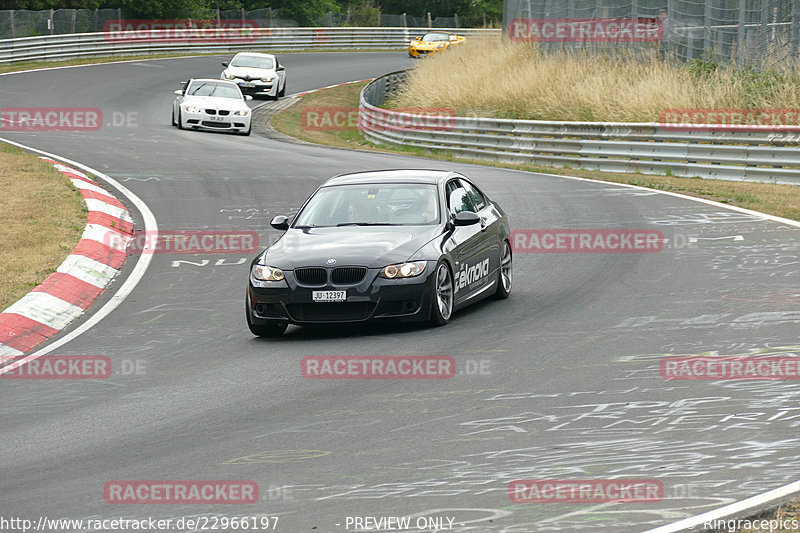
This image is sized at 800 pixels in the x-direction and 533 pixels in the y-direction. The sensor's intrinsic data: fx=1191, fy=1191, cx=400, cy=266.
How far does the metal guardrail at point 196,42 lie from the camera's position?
5144 centimetres

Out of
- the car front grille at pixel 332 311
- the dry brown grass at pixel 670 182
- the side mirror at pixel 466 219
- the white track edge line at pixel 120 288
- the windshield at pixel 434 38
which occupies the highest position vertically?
the windshield at pixel 434 38

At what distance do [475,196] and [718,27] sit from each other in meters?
19.9

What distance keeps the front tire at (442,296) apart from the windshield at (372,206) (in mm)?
757

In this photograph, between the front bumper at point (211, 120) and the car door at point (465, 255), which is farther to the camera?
the front bumper at point (211, 120)

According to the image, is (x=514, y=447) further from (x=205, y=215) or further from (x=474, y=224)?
(x=205, y=215)

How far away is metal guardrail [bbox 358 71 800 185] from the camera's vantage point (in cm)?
2198

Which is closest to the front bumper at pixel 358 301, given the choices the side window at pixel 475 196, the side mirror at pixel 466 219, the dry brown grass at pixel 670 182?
the side mirror at pixel 466 219

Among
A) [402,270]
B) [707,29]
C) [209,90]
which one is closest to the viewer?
[402,270]

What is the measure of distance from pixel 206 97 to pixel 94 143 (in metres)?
5.37

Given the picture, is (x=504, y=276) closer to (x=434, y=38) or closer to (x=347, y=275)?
(x=347, y=275)

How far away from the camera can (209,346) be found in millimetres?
10383

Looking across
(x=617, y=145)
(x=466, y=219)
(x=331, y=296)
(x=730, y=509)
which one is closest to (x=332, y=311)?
(x=331, y=296)

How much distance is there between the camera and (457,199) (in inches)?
474

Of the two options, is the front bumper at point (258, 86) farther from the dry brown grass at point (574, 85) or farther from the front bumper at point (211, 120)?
the front bumper at point (211, 120)
